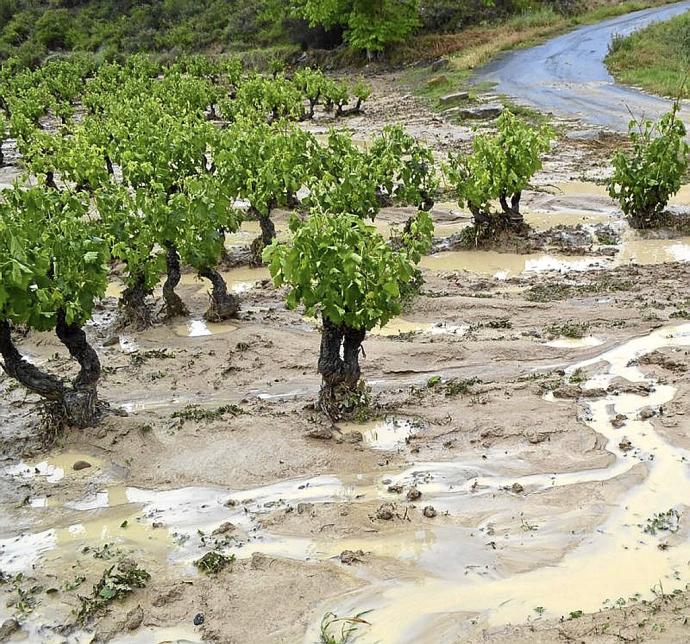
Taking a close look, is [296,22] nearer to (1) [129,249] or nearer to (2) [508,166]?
(2) [508,166]

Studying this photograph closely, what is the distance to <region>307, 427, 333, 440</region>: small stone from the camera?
7.52 meters

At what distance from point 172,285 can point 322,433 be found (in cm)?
468

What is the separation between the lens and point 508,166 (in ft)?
44.0

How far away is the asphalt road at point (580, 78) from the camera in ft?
78.0

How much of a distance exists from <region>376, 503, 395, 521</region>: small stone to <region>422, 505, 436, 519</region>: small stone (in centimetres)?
26

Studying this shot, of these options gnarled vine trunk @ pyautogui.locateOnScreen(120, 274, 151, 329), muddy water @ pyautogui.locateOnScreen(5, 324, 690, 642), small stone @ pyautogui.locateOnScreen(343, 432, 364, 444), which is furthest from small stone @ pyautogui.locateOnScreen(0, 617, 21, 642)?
gnarled vine trunk @ pyautogui.locateOnScreen(120, 274, 151, 329)

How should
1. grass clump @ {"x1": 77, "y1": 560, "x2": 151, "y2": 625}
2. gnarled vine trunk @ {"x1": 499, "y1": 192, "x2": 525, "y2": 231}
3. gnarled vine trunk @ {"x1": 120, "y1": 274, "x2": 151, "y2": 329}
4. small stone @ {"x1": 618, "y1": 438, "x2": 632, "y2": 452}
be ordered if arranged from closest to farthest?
grass clump @ {"x1": 77, "y1": 560, "x2": 151, "y2": 625} → small stone @ {"x1": 618, "y1": 438, "x2": 632, "y2": 452} → gnarled vine trunk @ {"x1": 120, "y1": 274, "x2": 151, "y2": 329} → gnarled vine trunk @ {"x1": 499, "y1": 192, "x2": 525, "y2": 231}

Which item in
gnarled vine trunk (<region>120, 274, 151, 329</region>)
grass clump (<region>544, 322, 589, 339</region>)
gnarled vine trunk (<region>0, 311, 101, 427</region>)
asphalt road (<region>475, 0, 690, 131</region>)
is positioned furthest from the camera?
asphalt road (<region>475, 0, 690, 131</region>)

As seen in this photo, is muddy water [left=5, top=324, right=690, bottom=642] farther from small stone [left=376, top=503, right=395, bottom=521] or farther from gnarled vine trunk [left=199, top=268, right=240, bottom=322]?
gnarled vine trunk [left=199, top=268, right=240, bottom=322]

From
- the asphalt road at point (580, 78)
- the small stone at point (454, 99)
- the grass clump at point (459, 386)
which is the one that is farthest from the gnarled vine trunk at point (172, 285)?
the small stone at point (454, 99)

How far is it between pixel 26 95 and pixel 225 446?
3327cm

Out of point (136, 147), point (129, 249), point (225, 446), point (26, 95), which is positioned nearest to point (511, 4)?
point (26, 95)

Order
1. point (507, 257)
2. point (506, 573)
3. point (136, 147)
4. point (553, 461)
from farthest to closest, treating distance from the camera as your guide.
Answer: point (136, 147)
point (507, 257)
point (553, 461)
point (506, 573)

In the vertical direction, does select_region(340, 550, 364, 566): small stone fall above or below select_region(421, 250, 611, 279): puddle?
below
